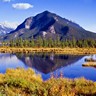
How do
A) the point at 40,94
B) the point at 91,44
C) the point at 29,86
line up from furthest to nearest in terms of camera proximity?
the point at 91,44
the point at 29,86
the point at 40,94

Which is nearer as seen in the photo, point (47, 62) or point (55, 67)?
point (55, 67)

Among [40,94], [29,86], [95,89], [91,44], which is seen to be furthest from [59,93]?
[91,44]

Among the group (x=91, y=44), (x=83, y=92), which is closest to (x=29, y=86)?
(x=83, y=92)

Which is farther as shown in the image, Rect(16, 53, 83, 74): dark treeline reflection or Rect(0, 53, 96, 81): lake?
Rect(16, 53, 83, 74): dark treeline reflection

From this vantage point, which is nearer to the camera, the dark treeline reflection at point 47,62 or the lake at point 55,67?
the lake at point 55,67

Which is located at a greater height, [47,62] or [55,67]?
[47,62]

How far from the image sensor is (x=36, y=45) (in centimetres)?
17288

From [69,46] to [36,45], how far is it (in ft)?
68.0

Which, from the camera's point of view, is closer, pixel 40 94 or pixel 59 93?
pixel 59 93

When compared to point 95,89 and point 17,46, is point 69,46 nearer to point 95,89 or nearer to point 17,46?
point 17,46

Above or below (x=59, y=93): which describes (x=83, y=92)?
below

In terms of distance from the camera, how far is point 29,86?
17.8 m

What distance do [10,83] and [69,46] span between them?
148 meters

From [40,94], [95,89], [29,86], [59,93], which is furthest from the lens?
[95,89]
